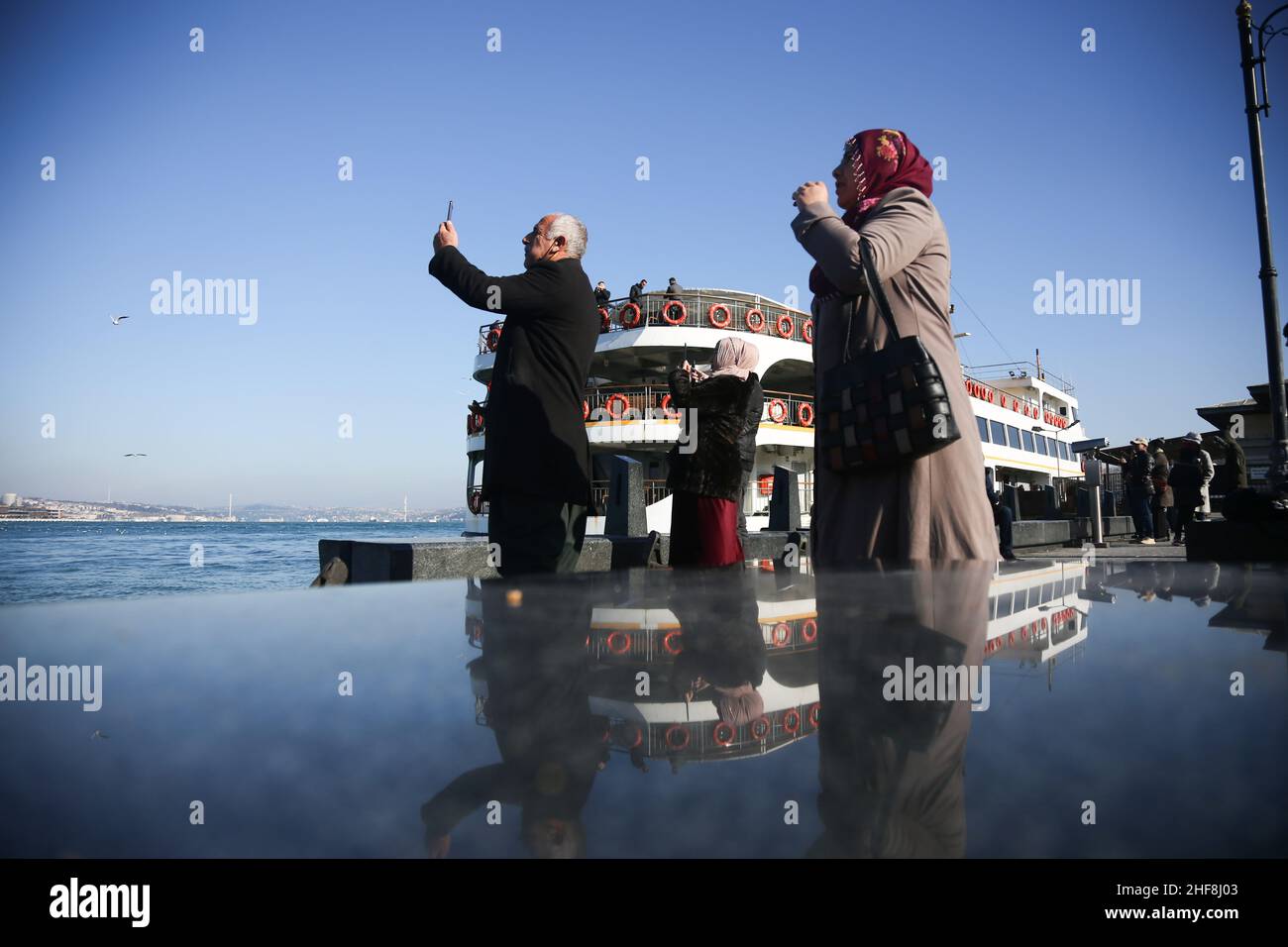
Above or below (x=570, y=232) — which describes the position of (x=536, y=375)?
below

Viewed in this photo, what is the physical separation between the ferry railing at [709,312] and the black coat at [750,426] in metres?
14.6

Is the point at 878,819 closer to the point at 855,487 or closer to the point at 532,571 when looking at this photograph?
the point at 855,487

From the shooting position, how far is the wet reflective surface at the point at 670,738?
450 mm

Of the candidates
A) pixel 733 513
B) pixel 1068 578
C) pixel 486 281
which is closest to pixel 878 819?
pixel 1068 578

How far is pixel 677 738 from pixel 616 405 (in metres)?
16.6

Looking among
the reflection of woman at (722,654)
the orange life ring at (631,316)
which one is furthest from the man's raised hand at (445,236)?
the orange life ring at (631,316)

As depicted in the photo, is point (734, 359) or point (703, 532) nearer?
point (703, 532)

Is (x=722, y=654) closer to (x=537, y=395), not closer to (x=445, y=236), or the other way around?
(x=537, y=395)

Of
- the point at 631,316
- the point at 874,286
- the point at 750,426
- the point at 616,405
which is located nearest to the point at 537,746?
the point at 874,286

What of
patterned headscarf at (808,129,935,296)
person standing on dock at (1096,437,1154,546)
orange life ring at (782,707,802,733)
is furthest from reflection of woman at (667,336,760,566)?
person standing on dock at (1096,437,1154,546)

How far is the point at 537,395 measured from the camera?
2.76 meters

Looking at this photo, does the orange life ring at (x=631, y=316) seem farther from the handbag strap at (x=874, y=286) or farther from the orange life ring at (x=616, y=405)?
the handbag strap at (x=874, y=286)

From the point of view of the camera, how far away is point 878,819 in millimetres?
460
